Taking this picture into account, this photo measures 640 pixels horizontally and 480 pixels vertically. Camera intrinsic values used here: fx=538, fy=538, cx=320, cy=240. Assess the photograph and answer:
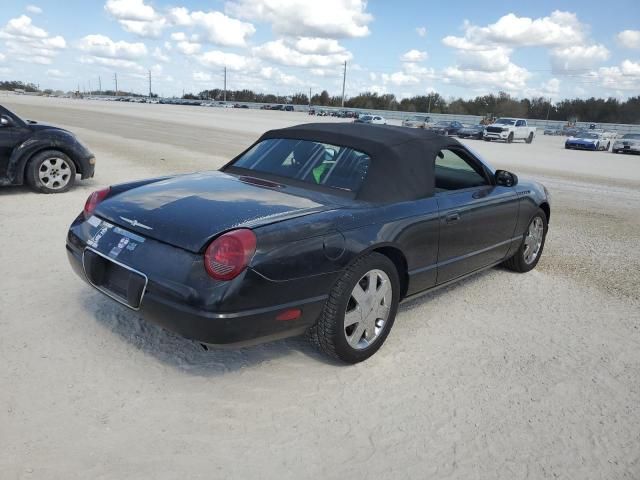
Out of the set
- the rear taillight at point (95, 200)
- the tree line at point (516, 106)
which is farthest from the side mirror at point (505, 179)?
the tree line at point (516, 106)

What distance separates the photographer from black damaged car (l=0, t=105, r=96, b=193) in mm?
7648

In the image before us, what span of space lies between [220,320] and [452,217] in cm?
208

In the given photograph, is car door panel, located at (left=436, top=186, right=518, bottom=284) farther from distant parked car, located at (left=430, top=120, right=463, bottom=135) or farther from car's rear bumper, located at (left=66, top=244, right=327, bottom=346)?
distant parked car, located at (left=430, top=120, right=463, bottom=135)

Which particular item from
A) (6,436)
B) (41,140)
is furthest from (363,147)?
(41,140)

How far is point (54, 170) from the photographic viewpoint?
8.17 metres

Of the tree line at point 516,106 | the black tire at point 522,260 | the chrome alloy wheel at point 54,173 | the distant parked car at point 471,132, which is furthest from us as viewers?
the tree line at point 516,106

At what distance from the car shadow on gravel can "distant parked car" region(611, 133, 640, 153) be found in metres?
31.9

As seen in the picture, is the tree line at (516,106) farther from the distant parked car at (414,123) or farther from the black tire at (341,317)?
the black tire at (341,317)

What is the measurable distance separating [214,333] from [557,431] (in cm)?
188

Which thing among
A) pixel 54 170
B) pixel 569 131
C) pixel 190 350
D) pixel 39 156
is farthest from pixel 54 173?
pixel 569 131

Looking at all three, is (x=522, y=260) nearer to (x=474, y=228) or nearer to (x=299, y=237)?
(x=474, y=228)

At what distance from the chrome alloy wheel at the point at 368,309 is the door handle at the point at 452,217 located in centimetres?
81

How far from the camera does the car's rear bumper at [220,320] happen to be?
Result: 277 centimetres

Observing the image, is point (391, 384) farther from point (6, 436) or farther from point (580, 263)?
point (580, 263)
